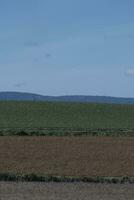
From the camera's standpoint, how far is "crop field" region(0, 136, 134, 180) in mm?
22531

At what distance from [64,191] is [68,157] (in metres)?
10.7

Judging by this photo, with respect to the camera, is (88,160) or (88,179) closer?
(88,179)

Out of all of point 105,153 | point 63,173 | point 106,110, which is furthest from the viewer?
point 106,110

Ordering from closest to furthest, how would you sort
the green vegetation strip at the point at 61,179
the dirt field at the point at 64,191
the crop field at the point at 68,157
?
the dirt field at the point at 64,191, the green vegetation strip at the point at 61,179, the crop field at the point at 68,157

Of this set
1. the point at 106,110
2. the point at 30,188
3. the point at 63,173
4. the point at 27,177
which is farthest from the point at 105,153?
the point at 106,110

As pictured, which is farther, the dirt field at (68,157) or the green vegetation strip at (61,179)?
the dirt field at (68,157)

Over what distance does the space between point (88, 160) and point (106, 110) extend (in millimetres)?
60135

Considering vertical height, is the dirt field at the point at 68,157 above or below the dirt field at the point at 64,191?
below

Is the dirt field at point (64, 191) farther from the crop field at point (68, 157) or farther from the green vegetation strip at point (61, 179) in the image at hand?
the crop field at point (68, 157)

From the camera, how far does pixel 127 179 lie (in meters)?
20.1

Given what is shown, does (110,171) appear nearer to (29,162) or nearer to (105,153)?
(29,162)

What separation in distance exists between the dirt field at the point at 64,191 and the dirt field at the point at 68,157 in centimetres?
318

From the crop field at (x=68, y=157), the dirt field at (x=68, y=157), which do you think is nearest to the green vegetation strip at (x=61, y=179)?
the crop field at (x=68, y=157)

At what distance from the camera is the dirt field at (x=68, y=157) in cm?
2291
